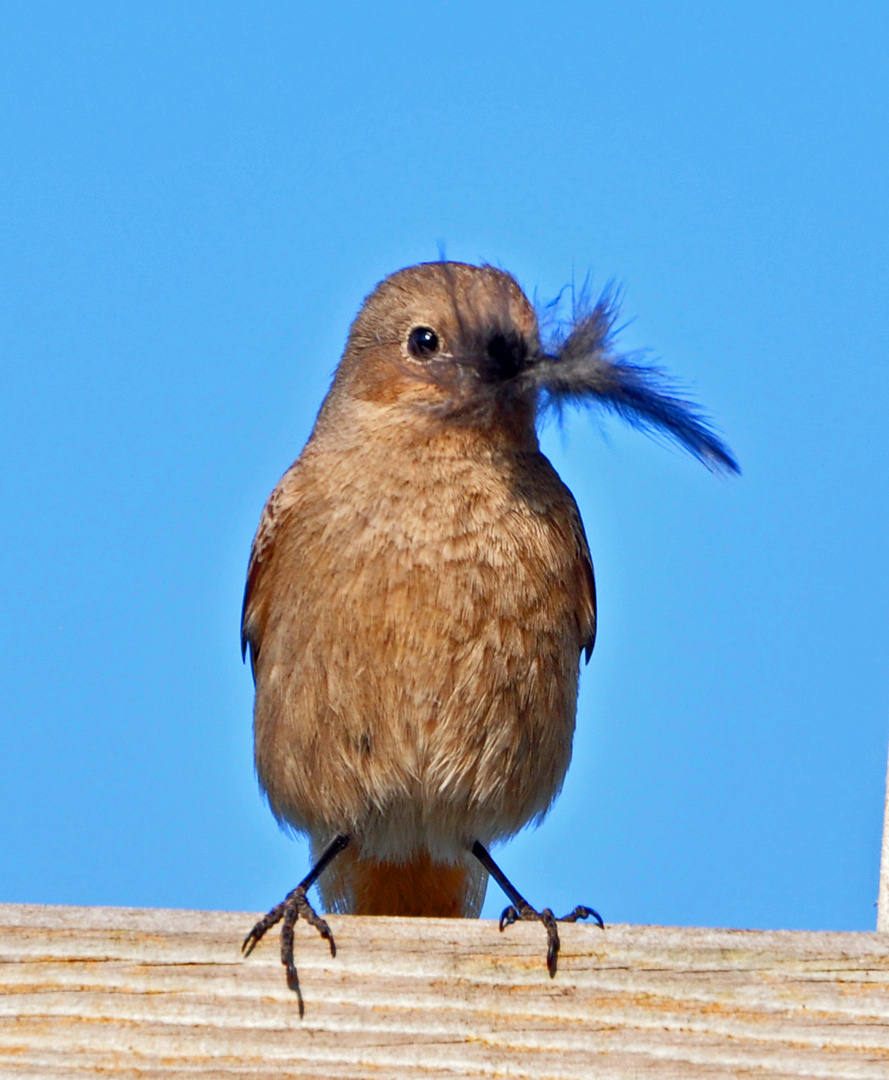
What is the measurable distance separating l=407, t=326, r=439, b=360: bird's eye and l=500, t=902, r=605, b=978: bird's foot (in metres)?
1.55

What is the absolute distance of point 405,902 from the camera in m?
4.43

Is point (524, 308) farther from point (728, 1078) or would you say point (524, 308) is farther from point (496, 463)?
point (728, 1078)

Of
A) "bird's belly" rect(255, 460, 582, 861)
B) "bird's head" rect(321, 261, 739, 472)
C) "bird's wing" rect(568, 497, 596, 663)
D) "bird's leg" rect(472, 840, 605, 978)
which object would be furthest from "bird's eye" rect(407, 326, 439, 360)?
"bird's leg" rect(472, 840, 605, 978)

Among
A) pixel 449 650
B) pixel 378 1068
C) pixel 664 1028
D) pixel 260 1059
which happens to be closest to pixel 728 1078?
pixel 664 1028

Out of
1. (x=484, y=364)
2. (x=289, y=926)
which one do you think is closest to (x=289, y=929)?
(x=289, y=926)

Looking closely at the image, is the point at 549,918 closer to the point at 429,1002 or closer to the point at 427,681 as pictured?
the point at 429,1002

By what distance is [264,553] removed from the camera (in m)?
4.46

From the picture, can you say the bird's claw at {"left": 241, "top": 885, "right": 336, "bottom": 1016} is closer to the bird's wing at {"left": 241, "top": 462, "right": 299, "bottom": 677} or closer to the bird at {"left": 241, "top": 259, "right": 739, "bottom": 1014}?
the bird at {"left": 241, "top": 259, "right": 739, "bottom": 1014}

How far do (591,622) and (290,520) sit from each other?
94cm

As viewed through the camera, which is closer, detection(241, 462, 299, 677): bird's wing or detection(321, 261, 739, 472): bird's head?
detection(321, 261, 739, 472): bird's head

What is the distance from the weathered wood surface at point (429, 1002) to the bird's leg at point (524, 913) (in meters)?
0.02

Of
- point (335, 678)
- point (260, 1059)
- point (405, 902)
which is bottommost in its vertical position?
point (260, 1059)

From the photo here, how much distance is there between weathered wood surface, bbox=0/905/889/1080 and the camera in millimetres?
2613

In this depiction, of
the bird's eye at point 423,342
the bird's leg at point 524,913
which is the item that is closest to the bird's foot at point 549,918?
the bird's leg at point 524,913
